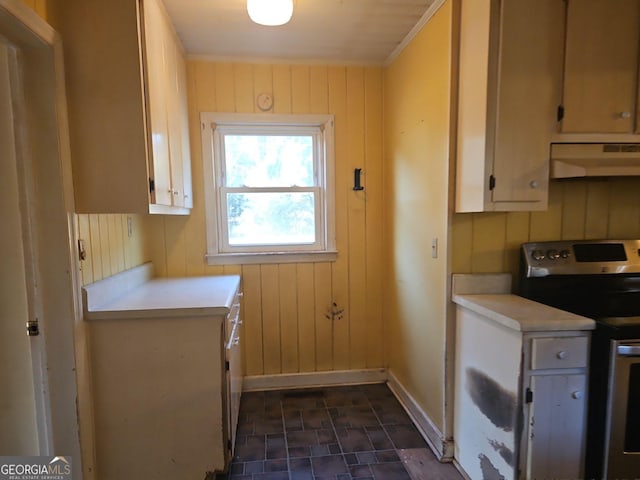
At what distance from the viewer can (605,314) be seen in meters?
1.52

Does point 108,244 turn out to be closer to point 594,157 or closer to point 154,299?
point 154,299

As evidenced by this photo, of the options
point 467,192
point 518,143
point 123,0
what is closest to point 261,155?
point 123,0

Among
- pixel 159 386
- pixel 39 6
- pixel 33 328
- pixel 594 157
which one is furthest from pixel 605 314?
pixel 39 6

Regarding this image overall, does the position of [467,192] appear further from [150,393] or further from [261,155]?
[150,393]

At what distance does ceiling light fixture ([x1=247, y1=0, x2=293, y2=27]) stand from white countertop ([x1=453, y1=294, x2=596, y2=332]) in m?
1.72

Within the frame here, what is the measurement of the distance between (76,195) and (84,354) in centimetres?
72

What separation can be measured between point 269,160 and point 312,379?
5.96 ft

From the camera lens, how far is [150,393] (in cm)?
171

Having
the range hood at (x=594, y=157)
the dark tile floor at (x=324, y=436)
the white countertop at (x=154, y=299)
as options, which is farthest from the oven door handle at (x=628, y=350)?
the white countertop at (x=154, y=299)

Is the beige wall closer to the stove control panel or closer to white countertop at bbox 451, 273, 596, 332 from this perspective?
white countertop at bbox 451, 273, 596, 332

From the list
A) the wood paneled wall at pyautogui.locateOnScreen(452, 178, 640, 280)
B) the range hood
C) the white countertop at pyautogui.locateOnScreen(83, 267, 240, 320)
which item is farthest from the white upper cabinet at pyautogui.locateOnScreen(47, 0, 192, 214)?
the range hood

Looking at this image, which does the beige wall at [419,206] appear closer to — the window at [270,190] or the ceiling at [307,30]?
the ceiling at [307,30]

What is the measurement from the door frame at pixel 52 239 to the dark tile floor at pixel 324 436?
0.88m

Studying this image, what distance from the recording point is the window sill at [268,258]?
2.72m
